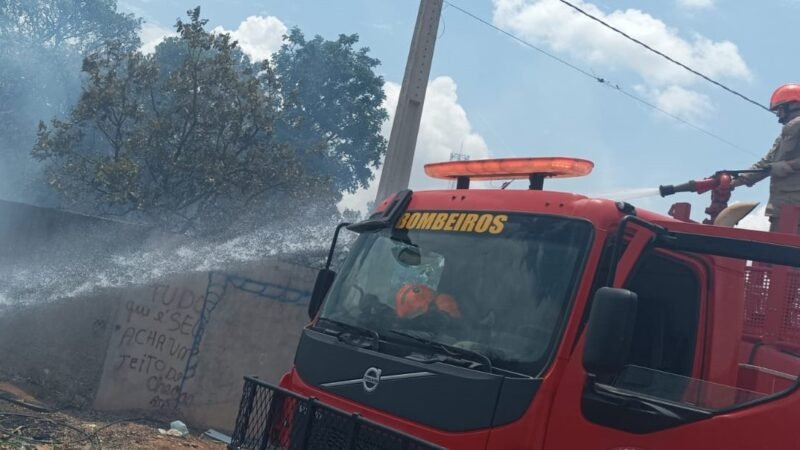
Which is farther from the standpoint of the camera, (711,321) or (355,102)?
(355,102)

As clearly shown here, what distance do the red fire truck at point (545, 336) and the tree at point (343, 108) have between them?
22376 millimetres

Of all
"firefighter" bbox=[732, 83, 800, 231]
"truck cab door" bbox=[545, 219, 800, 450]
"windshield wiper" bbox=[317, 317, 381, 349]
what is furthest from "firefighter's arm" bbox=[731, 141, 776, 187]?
"windshield wiper" bbox=[317, 317, 381, 349]

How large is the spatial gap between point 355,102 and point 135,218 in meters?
13.7

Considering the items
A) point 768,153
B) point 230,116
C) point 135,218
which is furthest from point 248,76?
point 768,153

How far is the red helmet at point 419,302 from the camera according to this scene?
383 cm

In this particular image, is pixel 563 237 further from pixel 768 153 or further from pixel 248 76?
pixel 248 76

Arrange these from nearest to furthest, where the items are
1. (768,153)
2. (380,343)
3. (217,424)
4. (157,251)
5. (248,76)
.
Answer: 1. (380,343)
2. (768,153)
3. (217,424)
4. (157,251)
5. (248,76)

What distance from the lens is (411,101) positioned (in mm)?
10797

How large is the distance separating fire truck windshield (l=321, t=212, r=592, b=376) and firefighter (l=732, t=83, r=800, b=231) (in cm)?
248

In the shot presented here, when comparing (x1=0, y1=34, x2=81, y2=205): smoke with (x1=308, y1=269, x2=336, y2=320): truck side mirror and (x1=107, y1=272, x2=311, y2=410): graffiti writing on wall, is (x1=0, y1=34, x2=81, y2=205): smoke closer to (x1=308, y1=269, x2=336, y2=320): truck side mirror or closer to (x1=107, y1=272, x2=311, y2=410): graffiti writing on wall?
(x1=107, y1=272, x2=311, y2=410): graffiti writing on wall

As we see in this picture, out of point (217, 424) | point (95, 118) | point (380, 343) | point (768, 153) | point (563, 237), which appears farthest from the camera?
point (95, 118)

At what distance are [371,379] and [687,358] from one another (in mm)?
1539

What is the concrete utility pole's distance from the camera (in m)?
10.8

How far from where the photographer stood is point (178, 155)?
558 inches
